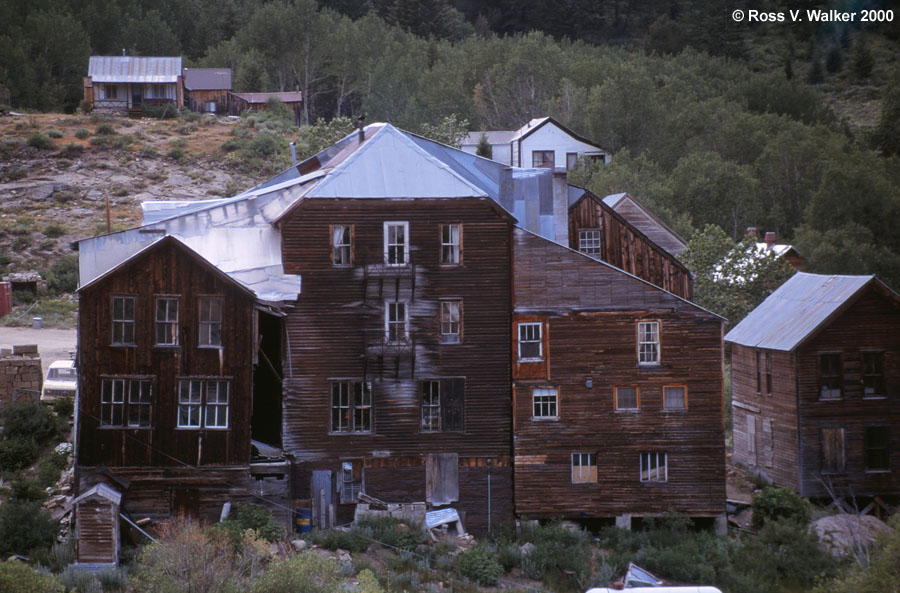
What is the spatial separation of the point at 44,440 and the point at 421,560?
47.9ft

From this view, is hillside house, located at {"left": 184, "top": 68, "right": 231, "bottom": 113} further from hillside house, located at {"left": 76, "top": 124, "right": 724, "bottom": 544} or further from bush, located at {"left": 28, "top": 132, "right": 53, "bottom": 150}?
hillside house, located at {"left": 76, "top": 124, "right": 724, "bottom": 544}

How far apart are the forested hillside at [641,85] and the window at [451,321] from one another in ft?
121

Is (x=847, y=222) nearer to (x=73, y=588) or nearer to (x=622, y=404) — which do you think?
(x=622, y=404)

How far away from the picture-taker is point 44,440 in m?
38.3

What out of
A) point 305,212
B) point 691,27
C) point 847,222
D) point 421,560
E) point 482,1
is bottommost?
point 421,560

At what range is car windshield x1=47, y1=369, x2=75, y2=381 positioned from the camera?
139 feet

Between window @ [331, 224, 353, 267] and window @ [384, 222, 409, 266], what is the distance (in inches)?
44.6

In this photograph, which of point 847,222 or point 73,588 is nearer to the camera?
point 73,588

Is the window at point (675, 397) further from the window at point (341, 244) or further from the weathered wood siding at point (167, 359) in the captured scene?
the weathered wood siding at point (167, 359)

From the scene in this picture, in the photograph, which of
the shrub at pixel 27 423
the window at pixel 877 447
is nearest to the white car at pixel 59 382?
the shrub at pixel 27 423

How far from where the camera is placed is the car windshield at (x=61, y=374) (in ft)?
139

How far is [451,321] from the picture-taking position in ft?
117

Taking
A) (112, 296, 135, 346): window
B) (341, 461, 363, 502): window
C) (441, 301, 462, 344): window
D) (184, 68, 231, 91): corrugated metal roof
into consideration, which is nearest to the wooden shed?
(112, 296, 135, 346): window

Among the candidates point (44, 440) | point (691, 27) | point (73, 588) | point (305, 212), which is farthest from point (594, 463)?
point (691, 27)
